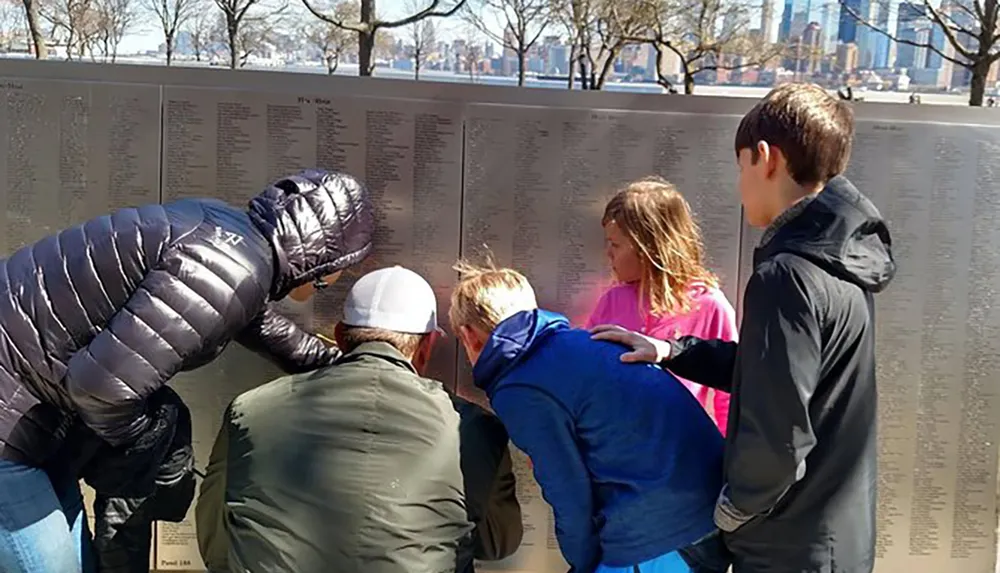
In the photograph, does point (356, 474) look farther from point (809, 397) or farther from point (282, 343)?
point (282, 343)

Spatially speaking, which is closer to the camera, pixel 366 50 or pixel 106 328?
pixel 106 328

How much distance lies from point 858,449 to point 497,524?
846mm

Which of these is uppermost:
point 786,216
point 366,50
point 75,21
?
point 75,21

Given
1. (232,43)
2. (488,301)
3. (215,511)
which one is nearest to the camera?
(215,511)

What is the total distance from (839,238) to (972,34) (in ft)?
24.2

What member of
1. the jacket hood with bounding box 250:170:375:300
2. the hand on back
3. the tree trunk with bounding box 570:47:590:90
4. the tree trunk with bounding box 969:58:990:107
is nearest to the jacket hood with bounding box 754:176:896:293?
the hand on back

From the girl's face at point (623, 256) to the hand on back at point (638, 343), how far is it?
2.56 feet

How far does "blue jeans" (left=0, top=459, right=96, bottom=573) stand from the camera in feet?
6.84

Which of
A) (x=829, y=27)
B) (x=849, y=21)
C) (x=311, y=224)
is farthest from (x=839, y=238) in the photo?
(x=829, y=27)

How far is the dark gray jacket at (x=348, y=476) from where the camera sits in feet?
6.22

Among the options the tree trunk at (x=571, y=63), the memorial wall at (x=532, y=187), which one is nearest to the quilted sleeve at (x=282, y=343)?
the memorial wall at (x=532, y=187)

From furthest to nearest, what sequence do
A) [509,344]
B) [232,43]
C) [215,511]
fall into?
[232,43]
[215,511]
[509,344]

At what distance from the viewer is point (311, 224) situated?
7.68 feet

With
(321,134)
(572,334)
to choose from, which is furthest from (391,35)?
(572,334)
